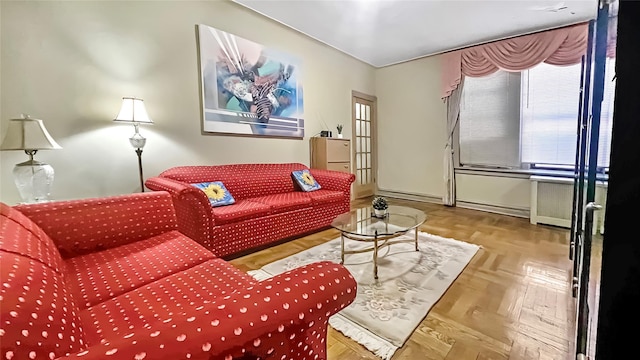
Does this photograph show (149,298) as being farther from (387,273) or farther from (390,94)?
(390,94)

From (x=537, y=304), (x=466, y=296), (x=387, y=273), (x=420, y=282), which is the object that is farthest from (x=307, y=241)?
(x=537, y=304)

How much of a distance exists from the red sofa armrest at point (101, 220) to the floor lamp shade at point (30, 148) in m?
0.48

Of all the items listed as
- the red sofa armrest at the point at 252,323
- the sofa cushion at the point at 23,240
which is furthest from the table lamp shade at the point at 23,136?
the red sofa armrest at the point at 252,323

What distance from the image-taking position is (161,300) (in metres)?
1.07

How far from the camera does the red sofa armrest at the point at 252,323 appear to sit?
0.52m

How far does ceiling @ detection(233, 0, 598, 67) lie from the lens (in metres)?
3.06

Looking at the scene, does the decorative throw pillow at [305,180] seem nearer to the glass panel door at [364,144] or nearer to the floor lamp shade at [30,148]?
the glass panel door at [364,144]

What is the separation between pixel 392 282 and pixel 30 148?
8.29ft

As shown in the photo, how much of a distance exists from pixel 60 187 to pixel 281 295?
2.49 meters

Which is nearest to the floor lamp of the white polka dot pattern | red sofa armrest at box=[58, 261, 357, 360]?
the white polka dot pattern

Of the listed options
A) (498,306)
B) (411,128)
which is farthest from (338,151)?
(498,306)

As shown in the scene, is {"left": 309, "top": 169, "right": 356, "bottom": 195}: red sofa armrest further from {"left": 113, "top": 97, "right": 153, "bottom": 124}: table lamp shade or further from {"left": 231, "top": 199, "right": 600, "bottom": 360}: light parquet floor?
{"left": 113, "top": 97, "right": 153, "bottom": 124}: table lamp shade

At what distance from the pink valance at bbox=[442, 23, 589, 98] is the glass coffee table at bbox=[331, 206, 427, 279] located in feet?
8.84

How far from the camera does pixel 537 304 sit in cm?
174
